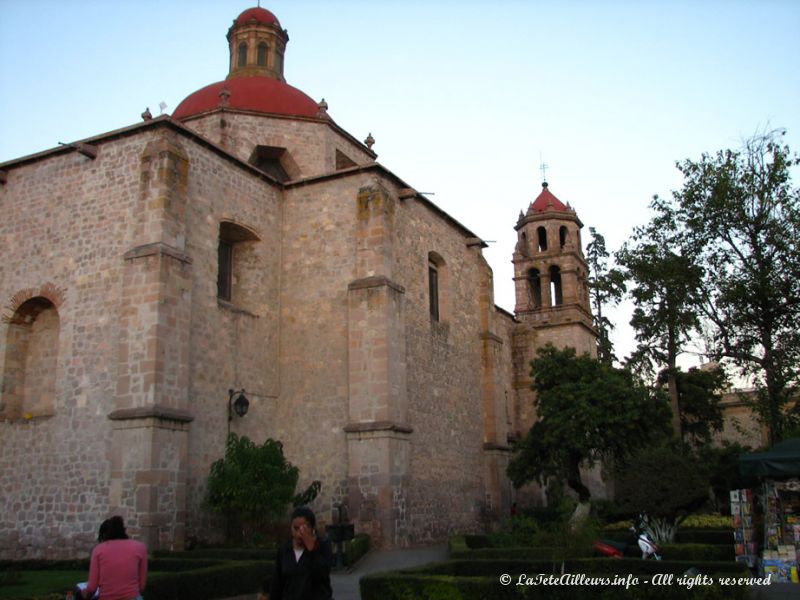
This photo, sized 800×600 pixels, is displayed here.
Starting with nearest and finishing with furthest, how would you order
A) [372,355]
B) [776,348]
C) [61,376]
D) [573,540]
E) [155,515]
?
[573,540] < [155,515] < [61,376] < [372,355] < [776,348]

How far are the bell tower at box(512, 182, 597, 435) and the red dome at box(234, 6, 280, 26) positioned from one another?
611 inches

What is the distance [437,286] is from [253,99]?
8.06 meters

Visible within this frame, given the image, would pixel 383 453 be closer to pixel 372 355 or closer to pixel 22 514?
pixel 372 355

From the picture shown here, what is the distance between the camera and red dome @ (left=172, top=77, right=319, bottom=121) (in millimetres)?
23047

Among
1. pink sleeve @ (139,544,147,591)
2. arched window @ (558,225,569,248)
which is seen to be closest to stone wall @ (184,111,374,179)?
arched window @ (558,225,569,248)

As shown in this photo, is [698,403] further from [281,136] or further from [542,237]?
[281,136]

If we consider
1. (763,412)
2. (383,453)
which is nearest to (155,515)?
(383,453)

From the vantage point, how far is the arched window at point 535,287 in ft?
116

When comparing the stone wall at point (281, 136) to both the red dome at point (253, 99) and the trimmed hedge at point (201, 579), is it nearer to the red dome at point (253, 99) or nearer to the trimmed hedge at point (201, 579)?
the red dome at point (253, 99)

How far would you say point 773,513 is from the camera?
12664 millimetres

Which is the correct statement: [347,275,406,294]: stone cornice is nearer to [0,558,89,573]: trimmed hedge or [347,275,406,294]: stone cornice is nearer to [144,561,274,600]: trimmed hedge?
[0,558,89,573]: trimmed hedge

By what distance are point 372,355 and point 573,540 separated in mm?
7004

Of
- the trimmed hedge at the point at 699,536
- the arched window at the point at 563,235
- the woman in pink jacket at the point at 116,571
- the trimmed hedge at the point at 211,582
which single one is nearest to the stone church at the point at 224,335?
the trimmed hedge at the point at 211,582

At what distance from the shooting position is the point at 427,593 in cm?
895
